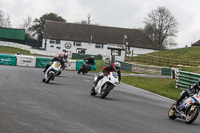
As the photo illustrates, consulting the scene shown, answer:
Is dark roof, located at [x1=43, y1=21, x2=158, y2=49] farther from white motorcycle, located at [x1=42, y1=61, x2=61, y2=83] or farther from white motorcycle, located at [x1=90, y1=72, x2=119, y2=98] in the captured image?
white motorcycle, located at [x1=90, y1=72, x2=119, y2=98]

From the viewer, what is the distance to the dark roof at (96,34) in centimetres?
8762

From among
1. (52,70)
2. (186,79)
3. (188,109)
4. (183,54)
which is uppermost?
(183,54)

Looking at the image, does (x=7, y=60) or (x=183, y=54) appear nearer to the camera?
(x=7, y=60)

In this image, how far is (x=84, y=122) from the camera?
8055 mm

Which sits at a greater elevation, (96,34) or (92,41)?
(96,34)

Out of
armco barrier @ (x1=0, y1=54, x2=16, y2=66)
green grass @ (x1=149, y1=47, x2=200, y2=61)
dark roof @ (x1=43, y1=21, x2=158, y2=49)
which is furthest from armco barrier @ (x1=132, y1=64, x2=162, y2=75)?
dark roof @ (x1=43, y1=21, x2=158, y2=49)

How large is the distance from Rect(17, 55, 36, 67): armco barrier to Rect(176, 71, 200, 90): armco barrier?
627 inches

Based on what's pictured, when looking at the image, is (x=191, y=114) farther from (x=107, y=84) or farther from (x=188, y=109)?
(x=107, y=84)

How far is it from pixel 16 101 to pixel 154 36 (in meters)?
83.5

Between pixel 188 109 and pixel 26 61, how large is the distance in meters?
27.3

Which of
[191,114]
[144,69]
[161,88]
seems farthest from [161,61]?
[191,114]

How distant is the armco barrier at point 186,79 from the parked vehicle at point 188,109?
12.4m

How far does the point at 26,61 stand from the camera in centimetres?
3562

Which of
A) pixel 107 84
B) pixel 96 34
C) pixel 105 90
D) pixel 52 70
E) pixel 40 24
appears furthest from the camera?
pixel 40 24
